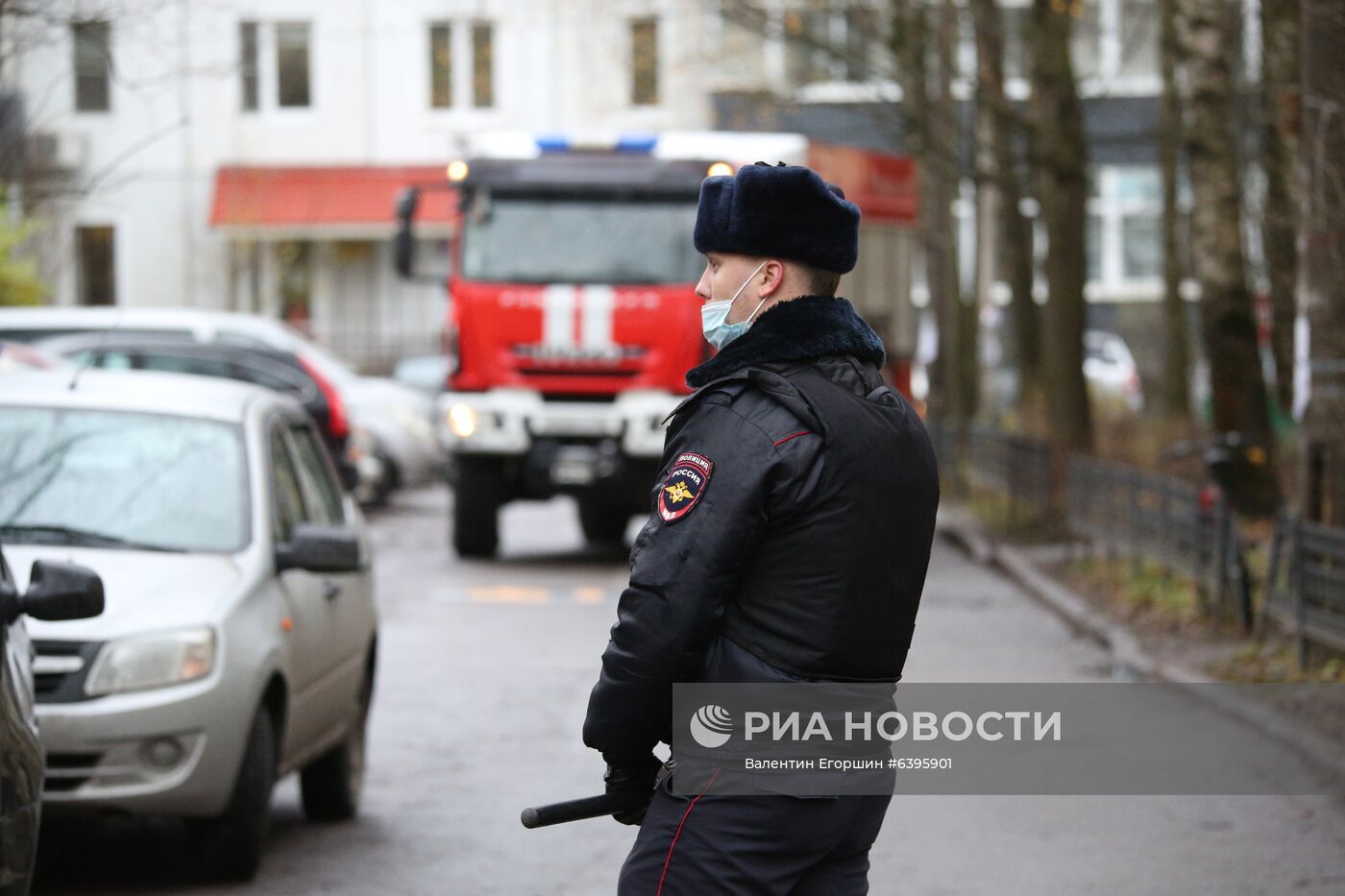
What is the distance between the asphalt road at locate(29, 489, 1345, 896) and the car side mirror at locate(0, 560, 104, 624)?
79.5 inches

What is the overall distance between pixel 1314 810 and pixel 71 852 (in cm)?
446

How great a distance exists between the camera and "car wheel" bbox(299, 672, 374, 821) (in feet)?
26.4

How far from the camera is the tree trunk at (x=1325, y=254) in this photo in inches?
421

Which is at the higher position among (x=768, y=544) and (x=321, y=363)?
(x=768, y=544)

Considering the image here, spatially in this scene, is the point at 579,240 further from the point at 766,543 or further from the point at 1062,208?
the point at 766,543

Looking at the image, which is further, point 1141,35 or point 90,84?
point 90,84

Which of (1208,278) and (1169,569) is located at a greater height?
(1208,278)

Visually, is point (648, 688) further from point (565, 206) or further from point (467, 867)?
point (565, 206)

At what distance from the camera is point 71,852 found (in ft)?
24.3

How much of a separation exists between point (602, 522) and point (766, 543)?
1694 centimetres

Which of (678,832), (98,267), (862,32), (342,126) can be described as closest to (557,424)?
(862,32)

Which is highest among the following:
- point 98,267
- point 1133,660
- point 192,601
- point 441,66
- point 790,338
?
point 441,66

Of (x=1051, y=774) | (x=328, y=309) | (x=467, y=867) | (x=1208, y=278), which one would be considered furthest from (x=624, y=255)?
(x=328, y=309)

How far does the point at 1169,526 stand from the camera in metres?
13.6
